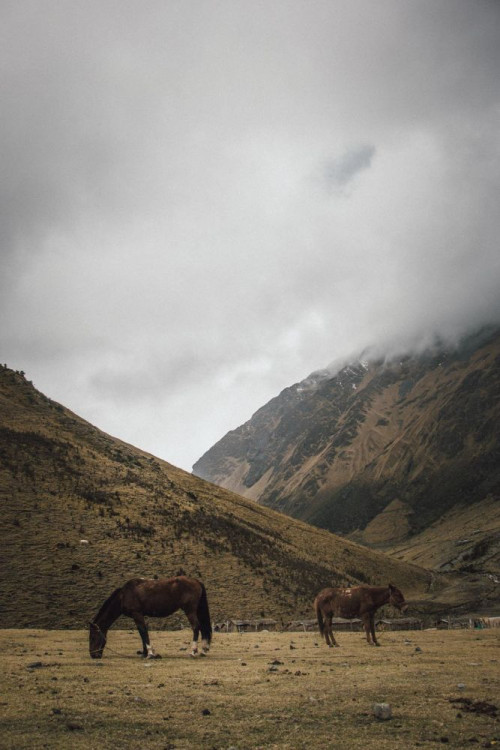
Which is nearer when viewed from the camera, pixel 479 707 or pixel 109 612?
pixel 479 707

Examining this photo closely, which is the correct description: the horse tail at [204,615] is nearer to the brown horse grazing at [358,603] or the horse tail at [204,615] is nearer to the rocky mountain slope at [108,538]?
the brown horse grazing at [358,603]

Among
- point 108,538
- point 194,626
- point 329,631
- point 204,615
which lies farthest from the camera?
point 108,538

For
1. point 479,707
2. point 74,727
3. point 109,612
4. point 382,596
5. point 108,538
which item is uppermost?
point 108,538

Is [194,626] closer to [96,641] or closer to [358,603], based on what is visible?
[96,641]

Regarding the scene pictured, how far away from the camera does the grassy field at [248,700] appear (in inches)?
380

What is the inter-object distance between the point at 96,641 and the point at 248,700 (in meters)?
10.4

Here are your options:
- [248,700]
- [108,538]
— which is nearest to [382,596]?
[248,700]

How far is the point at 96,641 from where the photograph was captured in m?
20.3

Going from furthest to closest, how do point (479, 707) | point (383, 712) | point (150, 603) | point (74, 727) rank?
point (150, 603) < point (479, 707) < point (383, 712) < point (74, 727)

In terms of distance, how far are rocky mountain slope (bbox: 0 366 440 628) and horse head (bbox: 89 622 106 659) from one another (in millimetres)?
20805

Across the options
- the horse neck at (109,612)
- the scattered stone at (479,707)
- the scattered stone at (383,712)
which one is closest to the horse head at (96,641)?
the horse neck at (109,612)

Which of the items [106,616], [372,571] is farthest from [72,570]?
[372,571]

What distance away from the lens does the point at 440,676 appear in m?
15.6

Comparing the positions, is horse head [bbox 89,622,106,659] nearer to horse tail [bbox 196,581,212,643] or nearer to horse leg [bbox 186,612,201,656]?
horse leg [bbox 186,612,201,656]
